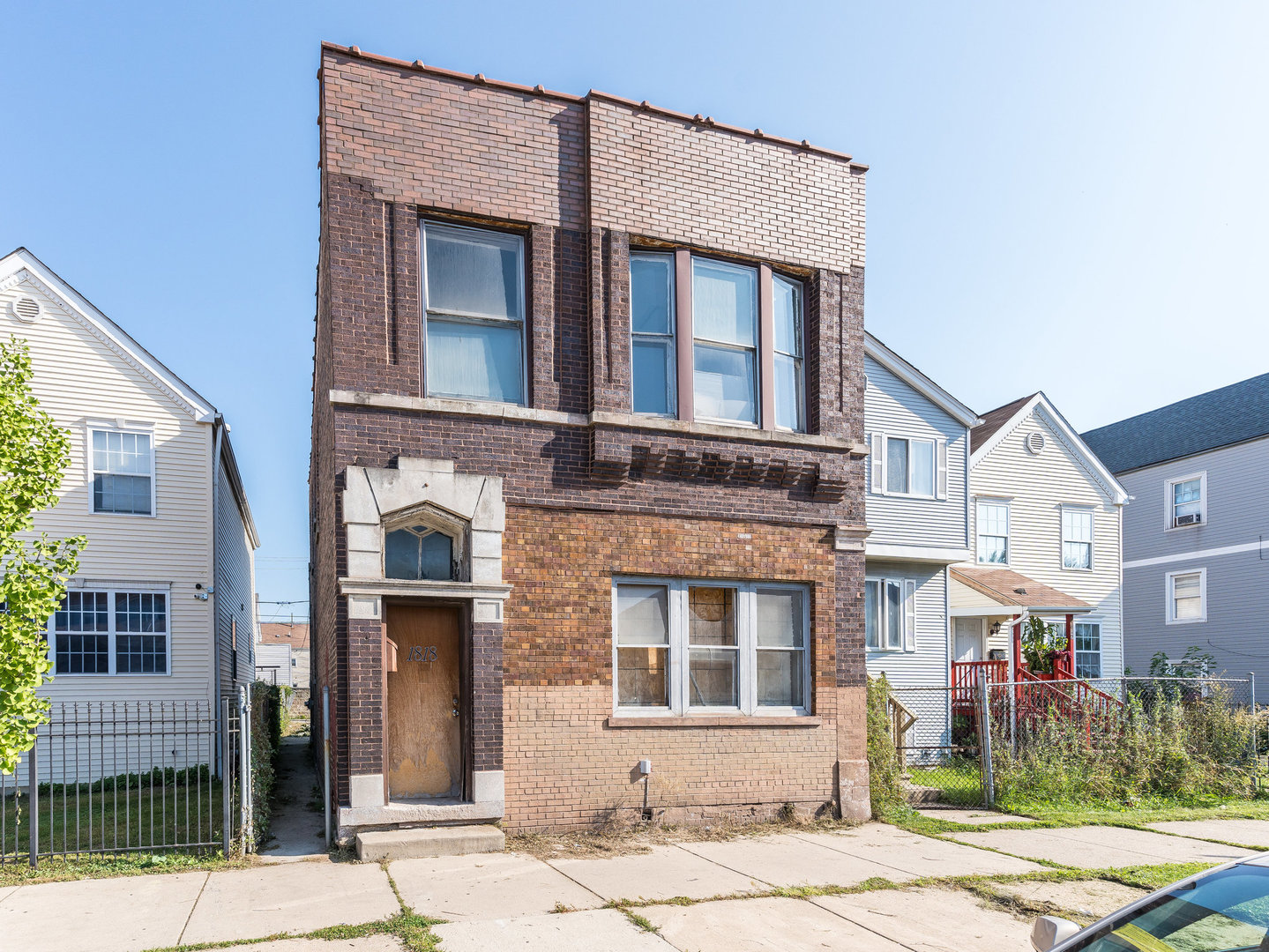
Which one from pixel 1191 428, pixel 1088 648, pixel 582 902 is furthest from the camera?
pixel 1191 428

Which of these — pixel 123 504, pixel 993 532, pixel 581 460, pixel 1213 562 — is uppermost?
pixel 581 460

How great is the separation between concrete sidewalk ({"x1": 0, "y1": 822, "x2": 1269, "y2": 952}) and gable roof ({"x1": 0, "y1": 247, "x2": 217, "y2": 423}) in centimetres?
1102

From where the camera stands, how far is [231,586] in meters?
22.2

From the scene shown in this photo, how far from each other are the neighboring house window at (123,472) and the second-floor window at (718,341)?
1071 centimetres

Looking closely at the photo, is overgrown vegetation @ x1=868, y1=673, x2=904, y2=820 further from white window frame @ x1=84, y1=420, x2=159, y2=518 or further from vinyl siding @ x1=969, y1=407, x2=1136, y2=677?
white window frame @ x1=84, y1=420, x2=159, y2=518

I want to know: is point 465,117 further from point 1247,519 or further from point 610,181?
point 1247,519

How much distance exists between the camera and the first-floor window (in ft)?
87.5

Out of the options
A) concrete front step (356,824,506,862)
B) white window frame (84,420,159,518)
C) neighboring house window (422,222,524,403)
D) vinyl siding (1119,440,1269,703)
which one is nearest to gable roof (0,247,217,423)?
white window frame (84,420,159,518)

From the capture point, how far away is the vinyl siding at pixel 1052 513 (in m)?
22.4

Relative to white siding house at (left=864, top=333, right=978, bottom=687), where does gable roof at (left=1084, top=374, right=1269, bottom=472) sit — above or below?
above

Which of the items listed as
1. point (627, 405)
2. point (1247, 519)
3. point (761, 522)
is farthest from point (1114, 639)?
point (627, 405)

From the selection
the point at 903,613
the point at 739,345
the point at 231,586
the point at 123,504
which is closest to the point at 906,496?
the point at 903,613

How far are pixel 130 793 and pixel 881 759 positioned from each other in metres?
11.2

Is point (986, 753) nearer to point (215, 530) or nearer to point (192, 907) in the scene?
point (192, 907)
